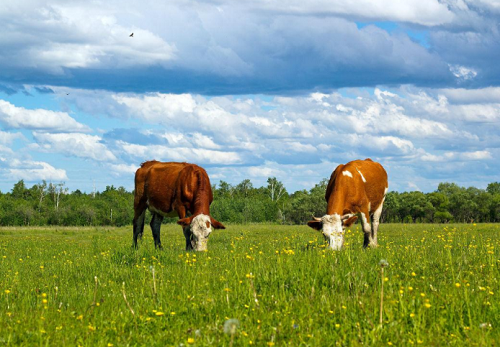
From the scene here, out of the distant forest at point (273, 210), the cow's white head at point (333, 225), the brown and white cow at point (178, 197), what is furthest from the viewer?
the distant forest at point (273, 210)

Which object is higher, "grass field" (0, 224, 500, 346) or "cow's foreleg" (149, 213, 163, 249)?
"cow's foreleg" (149, 213, 163, 249)

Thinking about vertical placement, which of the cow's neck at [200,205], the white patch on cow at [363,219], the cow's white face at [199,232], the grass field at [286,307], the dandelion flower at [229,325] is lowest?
the grass field at [286,307]

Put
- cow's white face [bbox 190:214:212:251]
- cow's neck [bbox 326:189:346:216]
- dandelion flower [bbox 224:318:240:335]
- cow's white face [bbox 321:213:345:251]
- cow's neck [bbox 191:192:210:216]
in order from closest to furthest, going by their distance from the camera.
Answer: dandelion flower [bbox 224:318:240:335], cow's white face [bbox 321:213:345:251], cow's neck [bbox 326:189:346:216], cow's white face [bbox 190:214:212:251], cow's neck [bbox 191:192:210:216]

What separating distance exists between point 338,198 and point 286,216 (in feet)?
249

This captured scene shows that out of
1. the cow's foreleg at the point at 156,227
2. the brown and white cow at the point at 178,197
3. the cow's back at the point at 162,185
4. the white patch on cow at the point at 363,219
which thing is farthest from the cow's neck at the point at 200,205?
the white patch on cow at the point at 363,219

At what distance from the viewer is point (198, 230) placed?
54.1 feet

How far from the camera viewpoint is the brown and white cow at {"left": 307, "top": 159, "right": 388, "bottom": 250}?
49.5 ft

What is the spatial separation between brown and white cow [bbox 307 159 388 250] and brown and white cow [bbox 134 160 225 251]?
358 centimetres

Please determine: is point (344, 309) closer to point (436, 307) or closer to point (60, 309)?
point (436, 307)

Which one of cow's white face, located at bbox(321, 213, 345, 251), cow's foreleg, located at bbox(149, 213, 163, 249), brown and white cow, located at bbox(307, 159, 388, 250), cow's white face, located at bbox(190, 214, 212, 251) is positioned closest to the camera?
cow's white face, located at bbox(321, 213, 345, 251)

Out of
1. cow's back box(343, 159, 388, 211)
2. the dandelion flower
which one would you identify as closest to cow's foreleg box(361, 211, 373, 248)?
cow's back box(343, 159, 388, 211)

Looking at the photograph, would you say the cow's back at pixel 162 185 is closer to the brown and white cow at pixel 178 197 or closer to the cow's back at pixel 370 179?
the brown and white cow at pixel 178 197

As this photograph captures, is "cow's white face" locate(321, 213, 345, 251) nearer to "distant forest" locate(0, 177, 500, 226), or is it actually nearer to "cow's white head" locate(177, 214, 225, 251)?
"cow's white head" locate(177, 214, 225, 251)

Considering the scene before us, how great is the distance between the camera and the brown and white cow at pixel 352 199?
15078 millimetres
